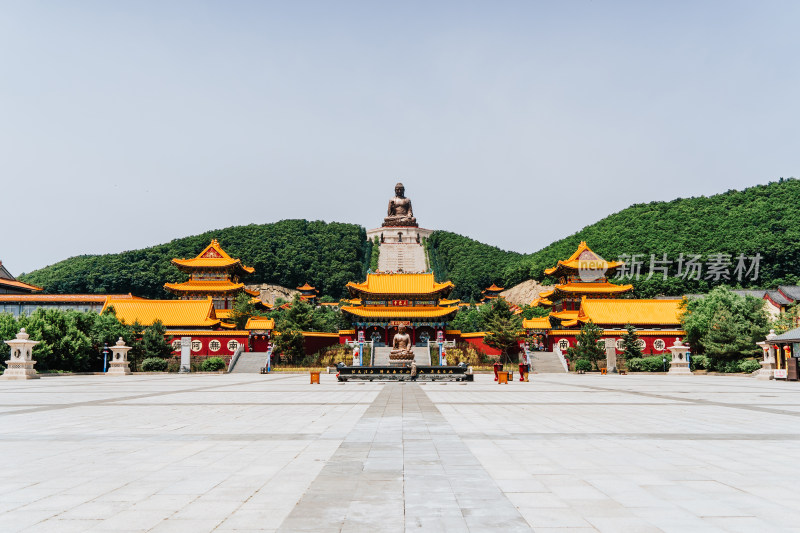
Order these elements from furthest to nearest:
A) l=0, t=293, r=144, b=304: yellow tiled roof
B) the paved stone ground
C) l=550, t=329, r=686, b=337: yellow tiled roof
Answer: l=0, t=293, r=144, b=304: yellow tiled roof → l=550, t=329, r=686, b=337: yellow tiled roof → the paved stone ground

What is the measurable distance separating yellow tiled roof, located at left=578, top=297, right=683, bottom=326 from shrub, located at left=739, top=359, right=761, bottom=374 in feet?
37.6

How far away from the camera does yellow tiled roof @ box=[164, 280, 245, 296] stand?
181ft

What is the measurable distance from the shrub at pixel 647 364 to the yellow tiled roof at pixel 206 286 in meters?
34.9

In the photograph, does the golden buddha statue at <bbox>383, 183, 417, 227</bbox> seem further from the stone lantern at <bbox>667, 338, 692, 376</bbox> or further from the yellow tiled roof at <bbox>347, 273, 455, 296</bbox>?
the stone lantern at <bbox>667, 338, 692, 376</bbox>

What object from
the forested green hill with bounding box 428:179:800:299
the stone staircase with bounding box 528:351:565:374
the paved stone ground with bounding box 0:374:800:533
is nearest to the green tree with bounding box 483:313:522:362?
the stone staircase with bounding box 528:351:565:374

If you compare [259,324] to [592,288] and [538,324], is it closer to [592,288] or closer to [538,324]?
[538,324]

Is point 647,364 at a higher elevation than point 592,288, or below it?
below

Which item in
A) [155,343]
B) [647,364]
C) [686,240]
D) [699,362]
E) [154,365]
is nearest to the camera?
[699,362]

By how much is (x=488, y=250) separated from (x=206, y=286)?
7255 cm

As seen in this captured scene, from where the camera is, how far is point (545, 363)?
42688 mm

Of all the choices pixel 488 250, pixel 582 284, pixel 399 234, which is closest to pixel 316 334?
pixel 582 284

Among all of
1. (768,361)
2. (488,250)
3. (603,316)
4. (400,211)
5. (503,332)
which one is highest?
(400,211)

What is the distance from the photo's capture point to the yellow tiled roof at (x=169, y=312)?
154 ft

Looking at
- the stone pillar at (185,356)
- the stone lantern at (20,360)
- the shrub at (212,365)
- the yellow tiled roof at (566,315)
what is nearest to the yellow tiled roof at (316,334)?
the shrub at (212,365)
